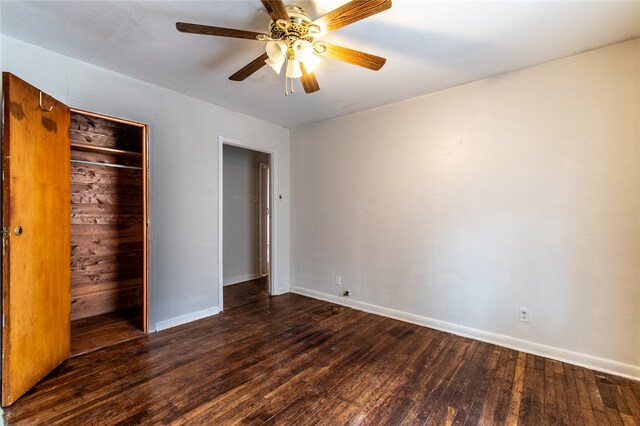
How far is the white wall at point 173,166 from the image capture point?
2.61m

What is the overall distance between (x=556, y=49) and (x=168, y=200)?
12.7 feet

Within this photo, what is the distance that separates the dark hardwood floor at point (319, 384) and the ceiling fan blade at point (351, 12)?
2338 mm

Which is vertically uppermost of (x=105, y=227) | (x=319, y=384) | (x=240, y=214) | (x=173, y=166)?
A: (x=173, y=166)

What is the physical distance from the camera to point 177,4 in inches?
72.0

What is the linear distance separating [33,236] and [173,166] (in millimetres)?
1409

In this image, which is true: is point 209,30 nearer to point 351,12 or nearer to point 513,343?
point 351,12

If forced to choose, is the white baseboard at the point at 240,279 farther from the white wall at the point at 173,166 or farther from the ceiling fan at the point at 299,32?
the ceiling fan at the point at 299,32

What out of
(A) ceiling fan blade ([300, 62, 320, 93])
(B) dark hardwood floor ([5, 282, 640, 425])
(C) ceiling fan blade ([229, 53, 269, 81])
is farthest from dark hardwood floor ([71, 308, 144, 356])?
(A) ceiling fan blade ([300, 62, 320, 93])

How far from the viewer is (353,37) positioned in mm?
2174

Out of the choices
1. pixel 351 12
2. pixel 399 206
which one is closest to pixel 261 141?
pixel 399 206

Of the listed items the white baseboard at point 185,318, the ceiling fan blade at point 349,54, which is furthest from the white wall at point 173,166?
the ceiling fan blade at point 349,54

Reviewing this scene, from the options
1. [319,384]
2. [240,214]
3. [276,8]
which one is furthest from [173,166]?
[319,384]

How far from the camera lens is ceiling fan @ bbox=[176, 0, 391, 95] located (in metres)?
1.52

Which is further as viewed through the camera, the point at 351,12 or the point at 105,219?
the point at 105,219
